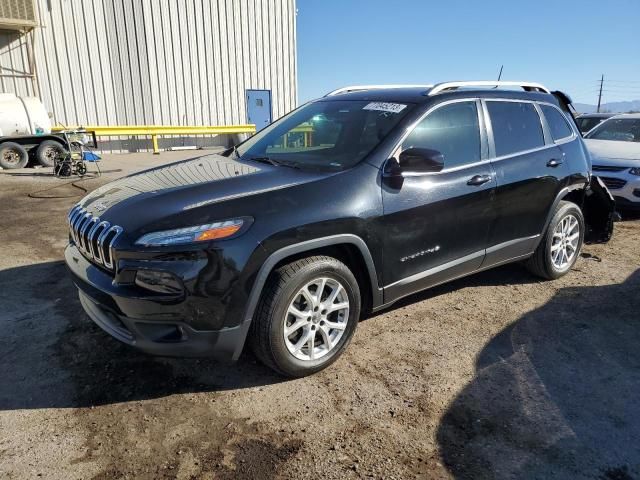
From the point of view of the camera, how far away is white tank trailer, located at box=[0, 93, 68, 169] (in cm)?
1165

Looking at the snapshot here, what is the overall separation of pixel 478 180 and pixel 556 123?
1511mm

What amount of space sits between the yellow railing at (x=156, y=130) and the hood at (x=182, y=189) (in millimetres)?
13168

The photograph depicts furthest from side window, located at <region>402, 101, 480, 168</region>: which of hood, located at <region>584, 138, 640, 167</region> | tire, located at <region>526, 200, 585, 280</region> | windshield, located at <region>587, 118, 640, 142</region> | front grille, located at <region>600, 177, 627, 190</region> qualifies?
windshield, located at <region>587, 118, 640, 142</region>

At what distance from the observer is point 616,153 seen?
7.34m

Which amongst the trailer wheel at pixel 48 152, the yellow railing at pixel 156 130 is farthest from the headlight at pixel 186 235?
the yellow railing at pixel 156 130

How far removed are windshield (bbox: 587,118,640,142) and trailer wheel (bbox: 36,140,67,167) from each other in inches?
475

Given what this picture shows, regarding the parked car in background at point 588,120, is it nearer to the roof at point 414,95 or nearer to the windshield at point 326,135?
the roof at point 414,95

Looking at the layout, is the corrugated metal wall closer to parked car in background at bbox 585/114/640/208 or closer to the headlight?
parked car in background at bbox 585/114/640/208

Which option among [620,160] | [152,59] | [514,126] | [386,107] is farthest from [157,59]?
[514,126]

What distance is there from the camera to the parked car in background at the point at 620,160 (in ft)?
22.7

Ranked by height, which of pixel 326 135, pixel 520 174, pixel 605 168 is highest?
pixel 326 135

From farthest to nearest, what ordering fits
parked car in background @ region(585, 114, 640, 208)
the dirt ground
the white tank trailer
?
the white tank trailer
parked car in background @ region(585, 114, 640, 208)
the dirt ground

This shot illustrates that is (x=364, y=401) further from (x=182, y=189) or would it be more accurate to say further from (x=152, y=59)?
(x=152, y=59)

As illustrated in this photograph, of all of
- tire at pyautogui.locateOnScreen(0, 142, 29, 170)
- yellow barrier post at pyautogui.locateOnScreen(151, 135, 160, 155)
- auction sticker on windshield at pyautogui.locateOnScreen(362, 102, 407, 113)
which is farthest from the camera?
yellow barrier post at pyautogui.locateOnScreen(151, 135, 160, 155)
